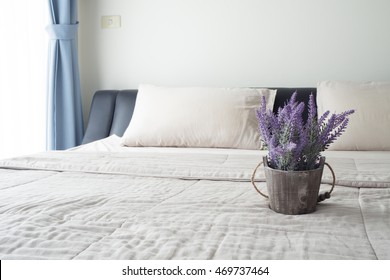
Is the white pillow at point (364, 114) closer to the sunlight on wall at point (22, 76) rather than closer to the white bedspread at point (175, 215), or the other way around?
the white bedspread at point (175, 215)

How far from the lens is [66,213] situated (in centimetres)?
105

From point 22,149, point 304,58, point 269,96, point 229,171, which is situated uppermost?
point 304,58

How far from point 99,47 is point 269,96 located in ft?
4.38

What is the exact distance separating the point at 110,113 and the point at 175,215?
1905mm

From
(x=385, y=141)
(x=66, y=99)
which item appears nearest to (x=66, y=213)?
(x=385, y=141)

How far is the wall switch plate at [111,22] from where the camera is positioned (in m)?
2.98

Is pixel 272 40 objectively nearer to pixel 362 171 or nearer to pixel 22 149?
pixel 362 171

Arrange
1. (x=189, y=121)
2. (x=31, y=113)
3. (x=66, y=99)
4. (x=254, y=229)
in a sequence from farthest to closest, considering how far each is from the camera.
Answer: (x=66, y=99) < (x=31, y=113) < (x=189, y=121) < (x=254, y=229)

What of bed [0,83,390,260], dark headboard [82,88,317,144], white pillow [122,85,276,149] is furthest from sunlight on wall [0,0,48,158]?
bed [0,83,390,260]

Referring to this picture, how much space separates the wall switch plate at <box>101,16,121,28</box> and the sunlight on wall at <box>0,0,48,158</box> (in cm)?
43

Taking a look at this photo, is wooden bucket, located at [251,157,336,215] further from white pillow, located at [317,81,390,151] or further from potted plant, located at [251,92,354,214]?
white pillow, located at [317,81,390,151]

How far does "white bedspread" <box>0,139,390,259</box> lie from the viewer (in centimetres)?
81

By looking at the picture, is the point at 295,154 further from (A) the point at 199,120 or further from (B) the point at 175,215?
(A) the point at 199,120

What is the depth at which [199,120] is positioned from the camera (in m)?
2.29
